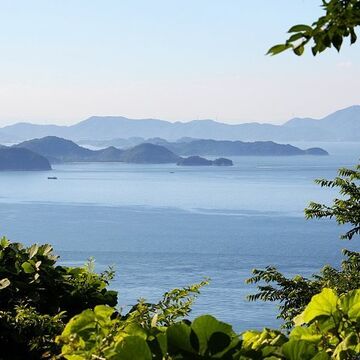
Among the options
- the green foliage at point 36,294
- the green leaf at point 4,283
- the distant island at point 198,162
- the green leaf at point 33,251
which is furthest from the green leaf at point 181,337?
the distant island at point 198,162

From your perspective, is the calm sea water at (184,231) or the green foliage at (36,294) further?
the calm sea water at (184,231)

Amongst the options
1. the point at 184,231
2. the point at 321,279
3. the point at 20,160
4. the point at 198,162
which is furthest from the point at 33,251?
the point at 198,162

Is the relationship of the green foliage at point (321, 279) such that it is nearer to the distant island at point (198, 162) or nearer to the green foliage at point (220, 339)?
the green foliage at point (220, 339)

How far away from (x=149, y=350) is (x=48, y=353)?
1684 millimetres

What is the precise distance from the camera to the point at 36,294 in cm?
338

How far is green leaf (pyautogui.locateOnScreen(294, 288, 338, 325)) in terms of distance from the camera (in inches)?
55.4

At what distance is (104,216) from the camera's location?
3442 inches

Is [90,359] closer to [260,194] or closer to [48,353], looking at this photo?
[48,353]

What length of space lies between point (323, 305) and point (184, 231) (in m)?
71.1

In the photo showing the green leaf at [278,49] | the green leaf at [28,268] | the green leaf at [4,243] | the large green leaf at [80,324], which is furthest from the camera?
the green leaf at [4,243]

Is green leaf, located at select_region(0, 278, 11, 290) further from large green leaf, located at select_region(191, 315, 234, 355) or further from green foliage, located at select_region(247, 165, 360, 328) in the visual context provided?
green foliage, located at select_region(247, 165, 360, 328)

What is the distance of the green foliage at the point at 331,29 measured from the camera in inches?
70.9

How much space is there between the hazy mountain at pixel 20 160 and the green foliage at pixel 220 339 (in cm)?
17895

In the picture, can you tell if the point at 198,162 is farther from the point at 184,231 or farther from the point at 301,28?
the point at 301,28
